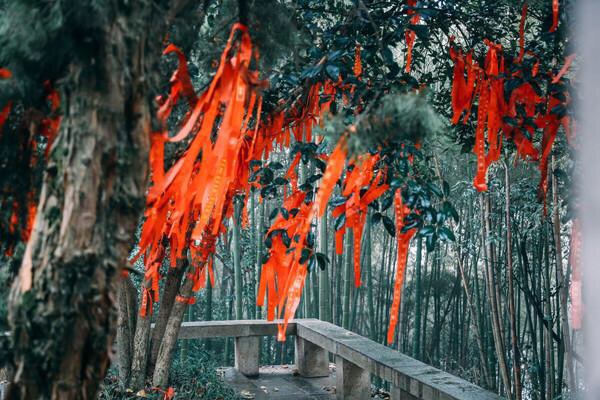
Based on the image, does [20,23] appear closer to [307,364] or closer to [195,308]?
[307,364]

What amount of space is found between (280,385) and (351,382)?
757mm

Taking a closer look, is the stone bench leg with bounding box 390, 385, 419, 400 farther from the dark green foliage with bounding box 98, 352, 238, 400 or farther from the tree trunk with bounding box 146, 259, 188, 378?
the tree trunk with bounding box 146, 259, 188, 378

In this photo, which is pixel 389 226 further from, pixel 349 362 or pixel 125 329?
pixel 349 362

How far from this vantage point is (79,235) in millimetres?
902

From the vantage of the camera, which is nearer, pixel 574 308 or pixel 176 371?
pixel 574 308

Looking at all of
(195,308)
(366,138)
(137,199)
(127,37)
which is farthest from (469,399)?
(195,308)

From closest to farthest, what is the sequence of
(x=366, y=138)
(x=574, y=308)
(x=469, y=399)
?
(x=366, y=138)
(x=574, y=308)
(x=469, y=399)

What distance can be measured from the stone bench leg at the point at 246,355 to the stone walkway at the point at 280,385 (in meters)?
0.06

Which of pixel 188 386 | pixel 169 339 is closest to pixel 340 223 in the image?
pixel 169 339

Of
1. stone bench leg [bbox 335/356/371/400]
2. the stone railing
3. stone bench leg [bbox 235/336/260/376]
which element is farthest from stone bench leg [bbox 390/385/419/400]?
stone bench leg [bbox 235/336/260/376]

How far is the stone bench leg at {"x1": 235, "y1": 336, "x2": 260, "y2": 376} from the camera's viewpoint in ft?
15.4

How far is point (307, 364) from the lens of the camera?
15.6ft

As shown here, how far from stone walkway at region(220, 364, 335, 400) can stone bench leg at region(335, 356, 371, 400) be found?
0.88 ft

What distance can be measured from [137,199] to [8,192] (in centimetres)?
33
